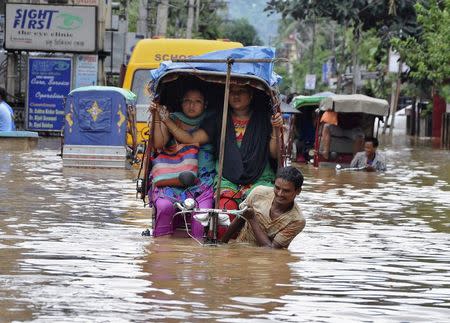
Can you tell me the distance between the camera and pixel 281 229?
11.6 m

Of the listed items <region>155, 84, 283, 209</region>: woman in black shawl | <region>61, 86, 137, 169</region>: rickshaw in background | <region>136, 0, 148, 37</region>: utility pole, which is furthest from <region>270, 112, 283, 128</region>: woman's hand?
<region>136, 0, 148, 37</region>: utility pole

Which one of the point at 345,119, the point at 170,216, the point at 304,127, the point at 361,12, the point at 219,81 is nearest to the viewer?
the point at 170,216

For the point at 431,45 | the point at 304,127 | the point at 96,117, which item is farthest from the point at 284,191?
the point at 431,45

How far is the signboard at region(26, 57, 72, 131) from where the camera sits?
36.5m

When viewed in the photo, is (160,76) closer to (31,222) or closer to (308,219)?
(31,222)

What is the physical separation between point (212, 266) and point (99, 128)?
1465 cm

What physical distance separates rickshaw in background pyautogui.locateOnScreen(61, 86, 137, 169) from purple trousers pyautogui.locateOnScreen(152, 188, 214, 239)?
11.8 m

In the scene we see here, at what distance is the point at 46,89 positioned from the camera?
120 ft

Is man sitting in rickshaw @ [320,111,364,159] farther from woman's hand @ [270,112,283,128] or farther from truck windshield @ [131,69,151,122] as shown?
woman's hand @ [270,112,283,128]

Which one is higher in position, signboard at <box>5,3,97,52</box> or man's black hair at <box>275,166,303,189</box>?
signboard at <box>5,3,97,52</box>

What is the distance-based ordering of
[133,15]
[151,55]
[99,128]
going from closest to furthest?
1. [99,128]
2. [151,55]
3. [133,15]

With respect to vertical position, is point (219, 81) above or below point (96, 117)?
above

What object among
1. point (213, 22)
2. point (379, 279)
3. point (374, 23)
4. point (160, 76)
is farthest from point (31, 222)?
point (213, 22)

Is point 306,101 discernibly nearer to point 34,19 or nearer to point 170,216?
point 34,19
